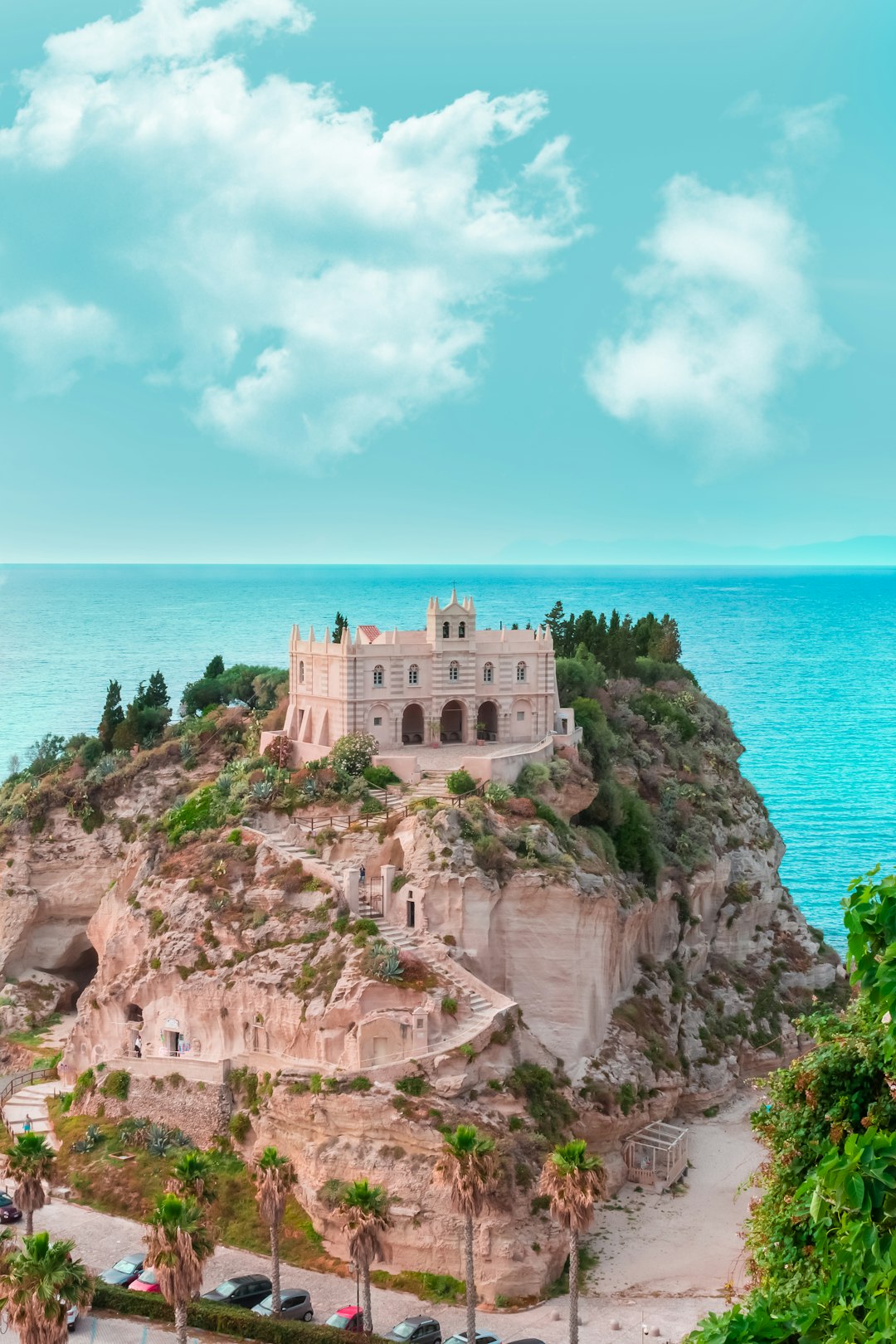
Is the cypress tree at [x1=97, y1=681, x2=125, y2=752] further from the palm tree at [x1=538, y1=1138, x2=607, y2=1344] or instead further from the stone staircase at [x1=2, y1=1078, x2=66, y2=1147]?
the palm tree at [x1=538, y1=1138, x2=607, y2=1344]

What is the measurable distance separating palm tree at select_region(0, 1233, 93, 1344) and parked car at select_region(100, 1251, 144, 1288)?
12051 millimetres

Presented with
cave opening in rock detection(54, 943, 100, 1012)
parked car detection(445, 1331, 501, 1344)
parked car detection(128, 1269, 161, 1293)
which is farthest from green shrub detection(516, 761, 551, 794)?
cave opening in rock detection(54, 943, 100, 1012)

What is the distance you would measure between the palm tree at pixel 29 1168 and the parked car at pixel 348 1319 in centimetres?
1004

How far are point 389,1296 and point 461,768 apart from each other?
23848 mm

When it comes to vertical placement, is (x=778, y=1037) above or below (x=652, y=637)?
below

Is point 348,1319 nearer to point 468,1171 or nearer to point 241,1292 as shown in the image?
point 241,1292

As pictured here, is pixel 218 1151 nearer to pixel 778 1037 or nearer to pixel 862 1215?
pixel 778 1037

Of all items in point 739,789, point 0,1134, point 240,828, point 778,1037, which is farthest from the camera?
point 739,789

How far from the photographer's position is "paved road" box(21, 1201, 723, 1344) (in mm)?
43094

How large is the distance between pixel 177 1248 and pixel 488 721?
39.3 meters

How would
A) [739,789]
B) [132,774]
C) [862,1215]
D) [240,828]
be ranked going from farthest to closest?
[739,789]
[132,774]
[240,828]
[862,1215]

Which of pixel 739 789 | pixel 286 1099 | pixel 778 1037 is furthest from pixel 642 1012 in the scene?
pixel 739 789

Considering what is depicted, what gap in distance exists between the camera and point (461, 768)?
208 feet

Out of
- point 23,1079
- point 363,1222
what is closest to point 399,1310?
point 363,1222
